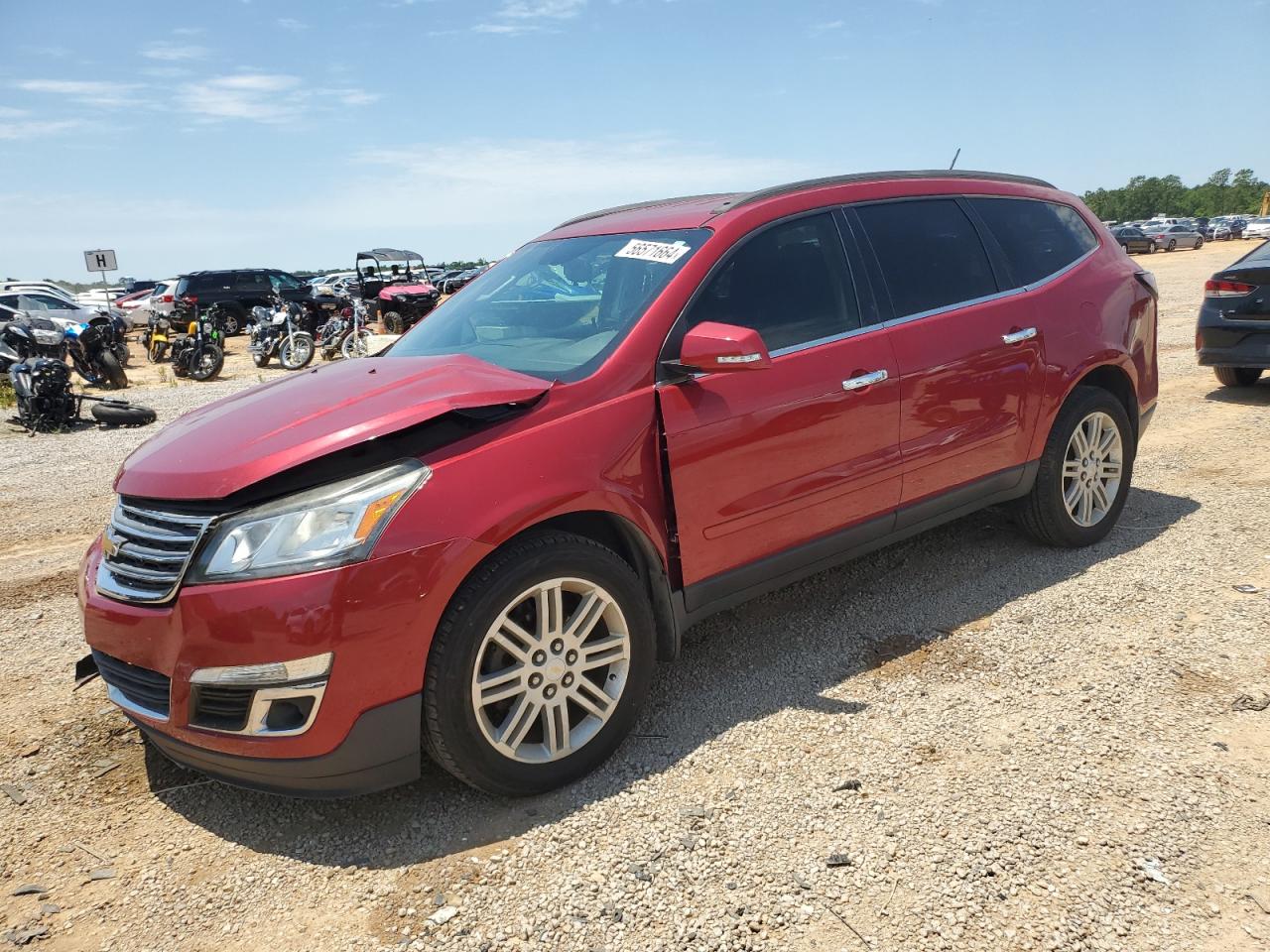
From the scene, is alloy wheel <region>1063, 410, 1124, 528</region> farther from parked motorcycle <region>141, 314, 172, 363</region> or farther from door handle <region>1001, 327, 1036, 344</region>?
parked motorcycle <region>141, 314, 172, 363</region>

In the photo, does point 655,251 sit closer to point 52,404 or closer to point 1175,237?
point 52,404

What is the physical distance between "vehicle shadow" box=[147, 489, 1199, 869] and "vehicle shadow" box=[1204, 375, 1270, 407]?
351 cm

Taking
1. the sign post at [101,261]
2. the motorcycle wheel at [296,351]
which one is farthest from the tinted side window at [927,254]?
the sign post at [101,261]

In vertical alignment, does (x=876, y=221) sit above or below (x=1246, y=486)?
above

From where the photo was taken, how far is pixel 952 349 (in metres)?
3.90

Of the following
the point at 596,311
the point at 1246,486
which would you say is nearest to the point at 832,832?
the point at 596,311

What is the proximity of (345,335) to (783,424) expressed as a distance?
55.9ft

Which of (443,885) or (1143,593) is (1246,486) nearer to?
(1143,593)

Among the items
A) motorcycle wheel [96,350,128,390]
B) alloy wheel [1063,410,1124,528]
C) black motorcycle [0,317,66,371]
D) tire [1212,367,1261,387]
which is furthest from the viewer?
motorcycle wheel [96,350,128,390]

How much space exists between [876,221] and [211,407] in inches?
109

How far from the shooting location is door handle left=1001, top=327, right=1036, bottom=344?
13.5 feet

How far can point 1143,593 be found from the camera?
13.6ft

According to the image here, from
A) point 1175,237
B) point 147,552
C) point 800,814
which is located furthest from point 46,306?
point 1175,237

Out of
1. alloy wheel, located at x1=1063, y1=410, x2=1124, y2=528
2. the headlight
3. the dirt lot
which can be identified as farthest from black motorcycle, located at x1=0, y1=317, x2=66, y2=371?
alloy wheel, located at x1=1063, y1=410, x2=1124, y2=528
